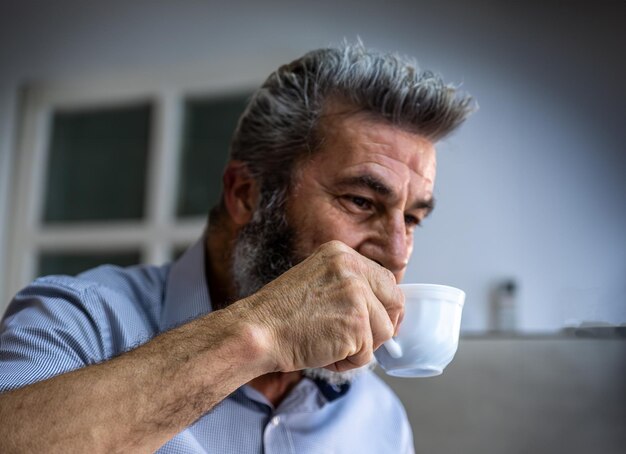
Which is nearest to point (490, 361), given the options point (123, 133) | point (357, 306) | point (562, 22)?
point (357, 306)

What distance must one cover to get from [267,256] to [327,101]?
0.96 feet

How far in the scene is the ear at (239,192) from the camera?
1324 millimetres

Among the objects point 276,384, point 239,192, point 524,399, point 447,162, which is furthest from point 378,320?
point 447,162

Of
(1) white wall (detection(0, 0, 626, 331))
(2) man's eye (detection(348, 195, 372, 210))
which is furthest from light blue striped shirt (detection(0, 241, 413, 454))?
(1) white wall (detection(0, 0, 626, 331))

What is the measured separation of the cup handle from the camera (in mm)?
916

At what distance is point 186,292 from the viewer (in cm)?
122

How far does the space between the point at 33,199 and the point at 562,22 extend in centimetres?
201

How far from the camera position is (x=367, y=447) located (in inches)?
50.9

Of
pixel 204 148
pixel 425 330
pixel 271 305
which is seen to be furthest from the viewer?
pixel 204 148

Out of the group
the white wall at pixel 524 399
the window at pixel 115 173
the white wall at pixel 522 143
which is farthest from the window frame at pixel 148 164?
the white wall at pixel 524 399

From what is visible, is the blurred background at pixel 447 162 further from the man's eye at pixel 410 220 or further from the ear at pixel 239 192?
the ear at pixel 239 192

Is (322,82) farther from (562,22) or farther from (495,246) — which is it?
(562,22)

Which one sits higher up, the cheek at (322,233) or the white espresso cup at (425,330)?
the cheek at (322,233)

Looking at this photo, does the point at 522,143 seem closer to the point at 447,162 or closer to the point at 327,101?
the point at 447,162
